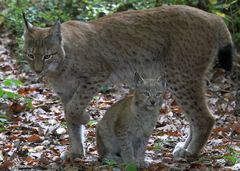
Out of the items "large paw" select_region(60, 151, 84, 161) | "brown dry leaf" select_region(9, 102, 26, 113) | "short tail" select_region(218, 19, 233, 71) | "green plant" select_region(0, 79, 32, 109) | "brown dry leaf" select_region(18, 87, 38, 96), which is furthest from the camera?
"brown dry leaf" select_region(18, 87, 38, 96)

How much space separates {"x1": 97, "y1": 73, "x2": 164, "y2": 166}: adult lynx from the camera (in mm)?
5879

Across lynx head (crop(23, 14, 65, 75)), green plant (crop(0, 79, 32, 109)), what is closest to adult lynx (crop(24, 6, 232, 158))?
lynx head (crop(23, 14, 65, 75))

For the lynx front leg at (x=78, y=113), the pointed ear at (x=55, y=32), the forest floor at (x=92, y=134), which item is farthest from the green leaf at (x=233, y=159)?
the pointed ear at (x=55, y=32)

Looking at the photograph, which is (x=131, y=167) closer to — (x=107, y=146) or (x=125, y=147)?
(x=125, y=147)

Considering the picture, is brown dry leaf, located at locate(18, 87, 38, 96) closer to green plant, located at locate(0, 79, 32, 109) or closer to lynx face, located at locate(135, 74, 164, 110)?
green plant, located at locate(0, 79, 32, 109)

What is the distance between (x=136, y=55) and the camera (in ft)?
23.3

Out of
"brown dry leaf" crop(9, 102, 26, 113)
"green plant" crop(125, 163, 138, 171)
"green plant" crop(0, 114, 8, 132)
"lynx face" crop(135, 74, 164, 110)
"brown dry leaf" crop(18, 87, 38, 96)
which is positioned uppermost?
"lynx face" crop(135, 74, 164, 110)

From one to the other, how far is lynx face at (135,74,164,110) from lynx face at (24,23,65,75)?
1051mm

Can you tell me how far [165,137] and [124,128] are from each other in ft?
4.99

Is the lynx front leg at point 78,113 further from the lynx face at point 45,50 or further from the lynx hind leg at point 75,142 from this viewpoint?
the lynx face at point 45,50

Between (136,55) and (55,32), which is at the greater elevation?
(55,32)

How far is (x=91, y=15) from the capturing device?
11.7 m

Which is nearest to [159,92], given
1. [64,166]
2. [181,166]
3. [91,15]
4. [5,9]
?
[181,166]

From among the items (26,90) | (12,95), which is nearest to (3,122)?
(12,95)
